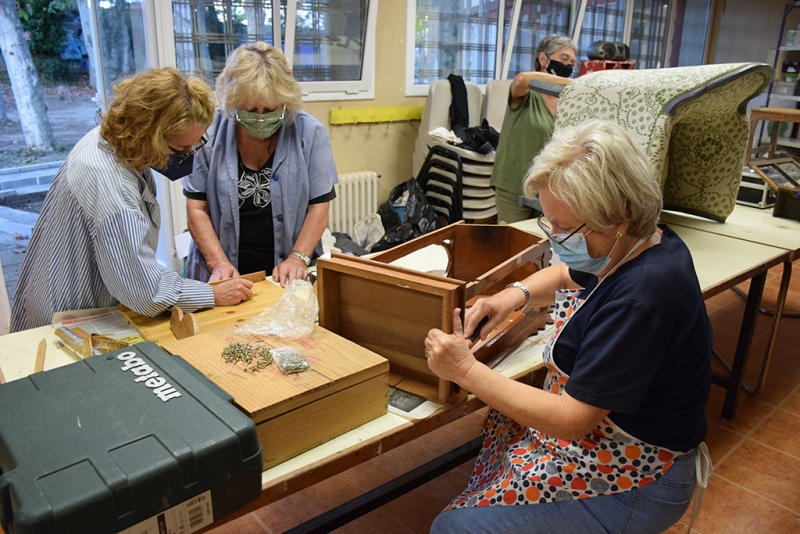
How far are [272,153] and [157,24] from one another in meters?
1.85

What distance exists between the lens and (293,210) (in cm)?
230

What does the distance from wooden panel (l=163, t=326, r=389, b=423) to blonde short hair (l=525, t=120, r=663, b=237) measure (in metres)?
0.51

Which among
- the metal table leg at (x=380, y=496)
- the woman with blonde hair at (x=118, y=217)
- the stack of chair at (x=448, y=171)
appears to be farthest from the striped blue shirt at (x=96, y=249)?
the stack of chair at (x=448, y=171)

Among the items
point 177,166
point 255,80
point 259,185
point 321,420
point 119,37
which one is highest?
point 119,37

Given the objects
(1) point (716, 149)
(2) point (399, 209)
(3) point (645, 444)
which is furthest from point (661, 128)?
(2) point (399, 209)

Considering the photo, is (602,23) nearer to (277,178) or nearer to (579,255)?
(277,178)

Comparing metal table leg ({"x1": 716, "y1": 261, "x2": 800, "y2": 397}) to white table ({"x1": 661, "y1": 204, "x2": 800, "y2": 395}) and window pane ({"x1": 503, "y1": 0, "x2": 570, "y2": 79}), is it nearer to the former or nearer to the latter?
white table ({"x1": 661, "y1": 204, "x2": 800, "y2": 395})

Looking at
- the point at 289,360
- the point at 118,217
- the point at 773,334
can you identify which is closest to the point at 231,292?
the point at 118,217

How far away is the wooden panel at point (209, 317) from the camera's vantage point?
1574 mm

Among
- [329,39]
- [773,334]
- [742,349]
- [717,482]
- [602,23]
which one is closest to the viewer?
[717,482]

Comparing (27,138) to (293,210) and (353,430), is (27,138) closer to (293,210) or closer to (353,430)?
(293,210)

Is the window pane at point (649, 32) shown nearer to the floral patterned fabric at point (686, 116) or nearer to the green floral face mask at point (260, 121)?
the floral patterned fabric at point (686, 116)

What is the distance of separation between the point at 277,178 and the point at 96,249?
0.79 meters

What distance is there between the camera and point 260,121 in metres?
2.15
